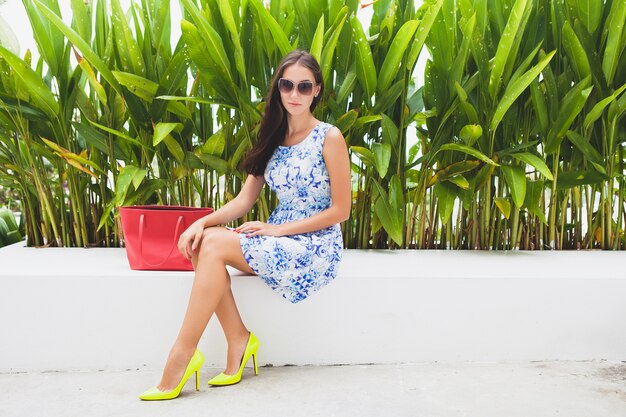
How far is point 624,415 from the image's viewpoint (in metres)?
1.28

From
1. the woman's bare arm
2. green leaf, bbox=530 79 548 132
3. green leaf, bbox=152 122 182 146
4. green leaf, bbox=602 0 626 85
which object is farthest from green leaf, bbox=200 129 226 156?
green leaf, bbox=602 0 626 85

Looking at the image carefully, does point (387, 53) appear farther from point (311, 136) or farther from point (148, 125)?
point (148, 125)

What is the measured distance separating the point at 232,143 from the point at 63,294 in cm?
60

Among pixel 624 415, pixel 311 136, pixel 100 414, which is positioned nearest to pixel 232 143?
Answer: pixel 311 136

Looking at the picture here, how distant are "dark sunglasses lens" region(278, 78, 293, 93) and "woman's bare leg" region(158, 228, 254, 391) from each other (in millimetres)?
323

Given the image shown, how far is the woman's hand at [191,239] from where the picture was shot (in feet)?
4.64

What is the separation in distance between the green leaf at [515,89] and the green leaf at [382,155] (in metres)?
0.27

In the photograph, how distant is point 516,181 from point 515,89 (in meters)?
0.22

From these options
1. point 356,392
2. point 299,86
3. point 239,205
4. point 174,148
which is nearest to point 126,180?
point 174,148

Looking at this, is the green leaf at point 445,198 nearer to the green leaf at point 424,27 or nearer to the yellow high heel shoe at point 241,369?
the green leaf at point 424,27

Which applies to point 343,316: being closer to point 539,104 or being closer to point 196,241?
point 196,241

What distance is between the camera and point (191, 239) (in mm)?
1428

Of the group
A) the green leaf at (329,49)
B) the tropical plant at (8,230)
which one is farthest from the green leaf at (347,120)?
the tropical plant at (8,230)

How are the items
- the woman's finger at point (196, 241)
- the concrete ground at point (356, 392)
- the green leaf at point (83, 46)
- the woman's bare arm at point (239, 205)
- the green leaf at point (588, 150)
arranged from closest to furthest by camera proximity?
the concrete ground at point (356, 392)
the woman's finger at point (196, 241)
the woman's bare arm at point (239, 205)
the green leaf at point (83, 46)
the green leaf at point (588, 150)
